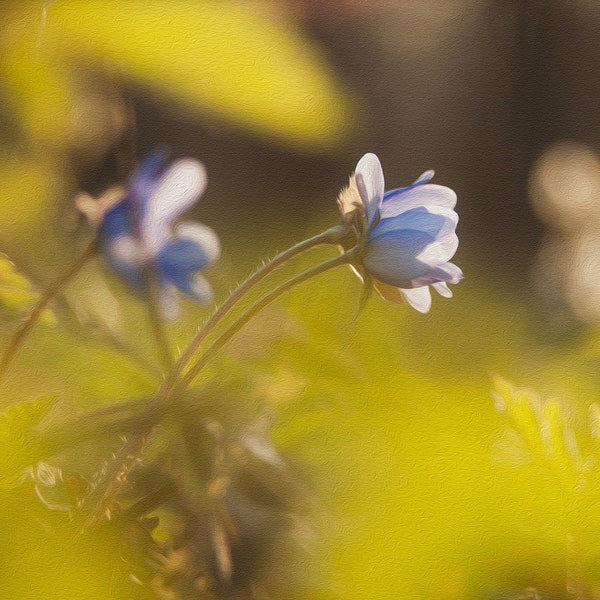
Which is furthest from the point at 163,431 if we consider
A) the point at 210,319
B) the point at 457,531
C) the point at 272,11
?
the point at 272,11

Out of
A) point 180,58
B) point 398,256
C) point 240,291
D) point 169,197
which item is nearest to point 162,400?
point 240,291

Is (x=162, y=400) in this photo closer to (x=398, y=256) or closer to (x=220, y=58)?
(x=398, y=256)

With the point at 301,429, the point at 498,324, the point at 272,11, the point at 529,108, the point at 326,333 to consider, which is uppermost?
the point at 529,108

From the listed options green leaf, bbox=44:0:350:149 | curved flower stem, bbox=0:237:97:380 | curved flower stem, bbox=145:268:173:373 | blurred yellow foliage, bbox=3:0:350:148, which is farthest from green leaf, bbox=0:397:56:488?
green leaf, bbox=44:0:350:149

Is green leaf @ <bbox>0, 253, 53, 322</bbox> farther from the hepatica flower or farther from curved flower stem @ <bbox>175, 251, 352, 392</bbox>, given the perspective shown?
the hepatica flower

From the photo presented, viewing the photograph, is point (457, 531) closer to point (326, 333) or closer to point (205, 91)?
point (326, 333)

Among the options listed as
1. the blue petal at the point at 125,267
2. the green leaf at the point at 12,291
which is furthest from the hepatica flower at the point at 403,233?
the green leaf at the point at 12,291
